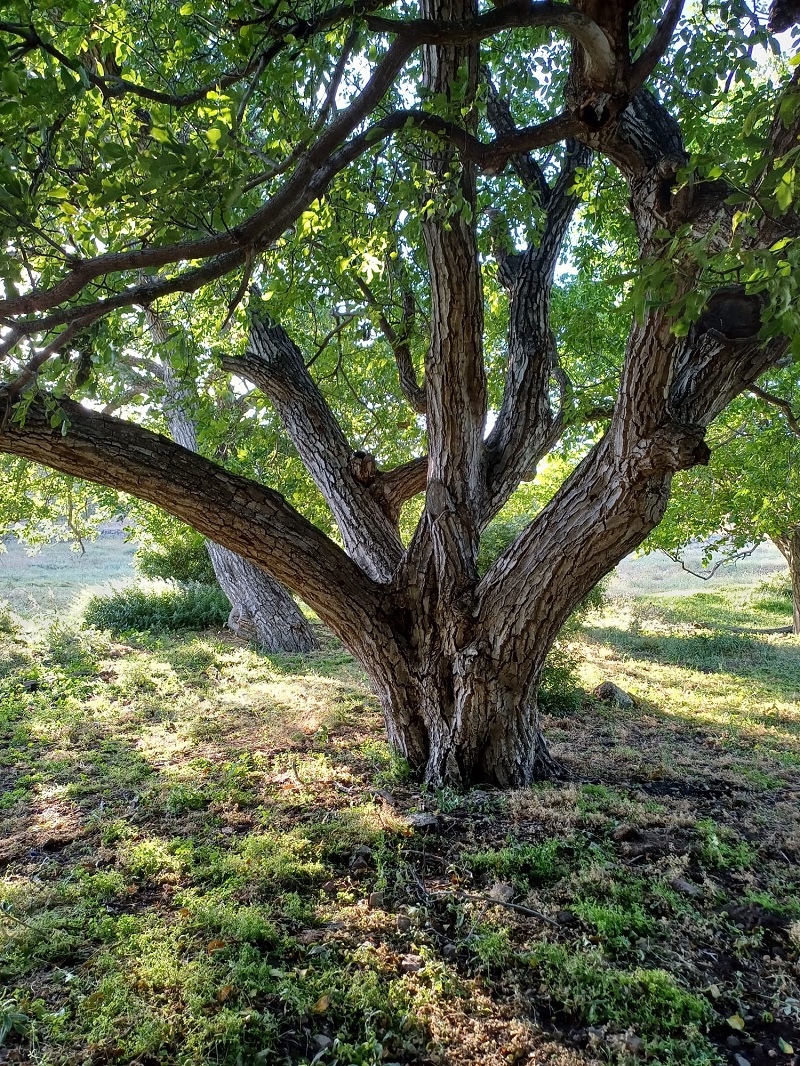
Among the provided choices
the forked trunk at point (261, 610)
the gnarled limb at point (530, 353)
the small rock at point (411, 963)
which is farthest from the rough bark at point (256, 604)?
the small rock at point (411, 963)

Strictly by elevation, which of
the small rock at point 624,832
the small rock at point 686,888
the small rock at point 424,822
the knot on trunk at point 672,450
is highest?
the knot on trunk at point 672,450

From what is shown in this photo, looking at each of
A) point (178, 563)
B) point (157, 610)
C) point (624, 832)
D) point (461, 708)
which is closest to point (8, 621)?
point (157, 610)

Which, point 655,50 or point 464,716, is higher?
point 655,50

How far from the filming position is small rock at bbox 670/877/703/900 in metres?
2.88

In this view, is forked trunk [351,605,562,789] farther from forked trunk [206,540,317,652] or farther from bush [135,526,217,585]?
bush [135,526,217,585]

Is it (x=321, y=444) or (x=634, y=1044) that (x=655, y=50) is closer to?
(x=321, y=444)

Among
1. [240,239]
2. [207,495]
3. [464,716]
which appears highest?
[240,239]

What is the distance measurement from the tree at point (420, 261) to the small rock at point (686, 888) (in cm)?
126

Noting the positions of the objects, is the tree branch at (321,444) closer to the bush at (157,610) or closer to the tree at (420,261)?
the tree at (420,261)

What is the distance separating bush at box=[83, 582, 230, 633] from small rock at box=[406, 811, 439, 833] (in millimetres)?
9186

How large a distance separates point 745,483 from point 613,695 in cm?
458

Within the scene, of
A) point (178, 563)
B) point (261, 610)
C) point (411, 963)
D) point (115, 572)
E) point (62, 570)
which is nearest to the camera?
point (411, 963)

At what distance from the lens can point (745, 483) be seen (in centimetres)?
950

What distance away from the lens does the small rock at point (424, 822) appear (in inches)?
136
